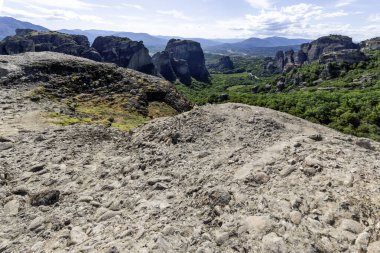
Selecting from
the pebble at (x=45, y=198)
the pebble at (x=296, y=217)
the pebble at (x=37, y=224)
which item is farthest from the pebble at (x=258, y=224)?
the pebble at (x=45, y=198)

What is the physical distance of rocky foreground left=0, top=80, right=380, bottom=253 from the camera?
9.62 metres

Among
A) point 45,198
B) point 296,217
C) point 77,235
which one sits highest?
point 296,217

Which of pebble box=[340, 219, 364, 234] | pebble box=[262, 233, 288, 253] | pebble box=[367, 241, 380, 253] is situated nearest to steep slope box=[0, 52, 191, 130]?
pebble box=[262, 233, 288, 253]

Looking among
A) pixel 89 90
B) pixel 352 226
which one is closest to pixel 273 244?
pixel 352 226

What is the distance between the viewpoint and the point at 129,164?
15688 mm

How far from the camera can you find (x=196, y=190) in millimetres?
12430

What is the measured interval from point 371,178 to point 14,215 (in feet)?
43.5

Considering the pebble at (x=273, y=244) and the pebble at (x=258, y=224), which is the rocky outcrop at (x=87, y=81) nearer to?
the pebble at (x=258, y=224)

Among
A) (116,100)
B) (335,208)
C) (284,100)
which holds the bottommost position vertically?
(284,100)

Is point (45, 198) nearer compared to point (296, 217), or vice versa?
point (296, 217)

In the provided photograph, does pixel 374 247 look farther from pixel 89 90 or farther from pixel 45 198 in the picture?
pixel 89 90

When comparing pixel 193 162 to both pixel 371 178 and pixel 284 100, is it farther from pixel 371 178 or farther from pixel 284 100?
pixel 284 100

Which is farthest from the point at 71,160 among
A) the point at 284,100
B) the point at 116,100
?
the point at 284,100

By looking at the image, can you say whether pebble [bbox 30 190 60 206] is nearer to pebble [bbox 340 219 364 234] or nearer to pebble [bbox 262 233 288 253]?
pebble [bbox 262 233 288 253]
